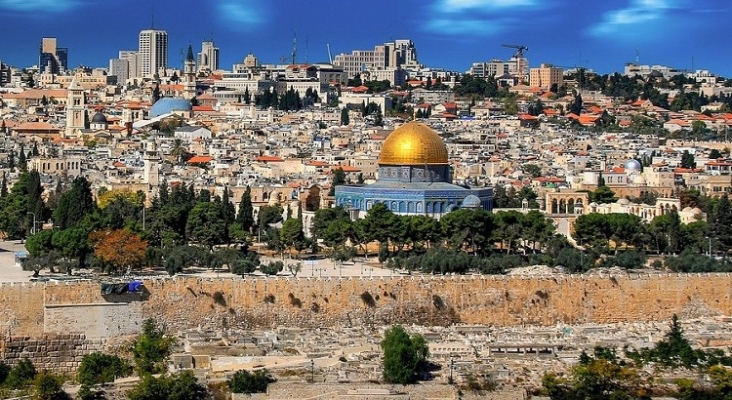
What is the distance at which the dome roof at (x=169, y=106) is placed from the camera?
7578cm

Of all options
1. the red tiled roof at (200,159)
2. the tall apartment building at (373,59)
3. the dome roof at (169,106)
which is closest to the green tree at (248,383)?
the red tiled roof at (200,159)

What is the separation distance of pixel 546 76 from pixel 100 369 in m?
74.5

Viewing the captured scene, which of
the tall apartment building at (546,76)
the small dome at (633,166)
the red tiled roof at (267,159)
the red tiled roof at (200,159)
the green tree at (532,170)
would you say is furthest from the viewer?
the tall apartment building at (546,76)

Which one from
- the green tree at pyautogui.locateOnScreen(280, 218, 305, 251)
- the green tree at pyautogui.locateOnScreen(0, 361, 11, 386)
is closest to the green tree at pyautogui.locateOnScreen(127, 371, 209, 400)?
the green tree at pyautogui.locateOnScreen(0, 361, 11, 386)

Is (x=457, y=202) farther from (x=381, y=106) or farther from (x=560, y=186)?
(x=381, y=106)

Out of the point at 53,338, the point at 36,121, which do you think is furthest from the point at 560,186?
the point at 36,121

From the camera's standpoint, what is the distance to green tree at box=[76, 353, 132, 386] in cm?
2228

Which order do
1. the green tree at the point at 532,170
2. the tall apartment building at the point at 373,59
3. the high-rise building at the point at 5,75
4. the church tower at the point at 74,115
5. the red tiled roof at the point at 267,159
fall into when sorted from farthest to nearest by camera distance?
the tall apartment building at the point at 373,59 < the high-rise building at the point at 5,75 < the church tower at the point at 74,115 < the red tiled roof at the point at 267,159 < the green tree at the point at 532,170

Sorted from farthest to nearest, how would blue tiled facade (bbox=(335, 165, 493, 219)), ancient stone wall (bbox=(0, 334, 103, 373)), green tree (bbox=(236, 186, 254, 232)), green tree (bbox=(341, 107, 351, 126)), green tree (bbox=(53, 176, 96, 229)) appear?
green tree (bbox=(341, 107, 351, 126))
blue tiled facade (bbox=(335, 165, 493, 219))
green tree (bbox=(236, 186, 254, 232))
green tree (bbox=(53, 176, 96, 229))
ancient stone wall (bbox=(0, 334, 103, 373))

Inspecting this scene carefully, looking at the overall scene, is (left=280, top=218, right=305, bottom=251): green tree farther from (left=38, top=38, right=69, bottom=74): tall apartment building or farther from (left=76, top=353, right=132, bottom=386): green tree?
(left=38, top=38, right=69, bottom=74): tall apartment building

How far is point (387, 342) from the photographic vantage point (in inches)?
912

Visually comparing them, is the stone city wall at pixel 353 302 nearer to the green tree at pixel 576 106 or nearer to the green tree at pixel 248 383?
the green tree at pixel 248 383

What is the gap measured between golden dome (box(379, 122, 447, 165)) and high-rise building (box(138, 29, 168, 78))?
86573mm

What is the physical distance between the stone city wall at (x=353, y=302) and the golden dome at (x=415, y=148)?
1154 cm
